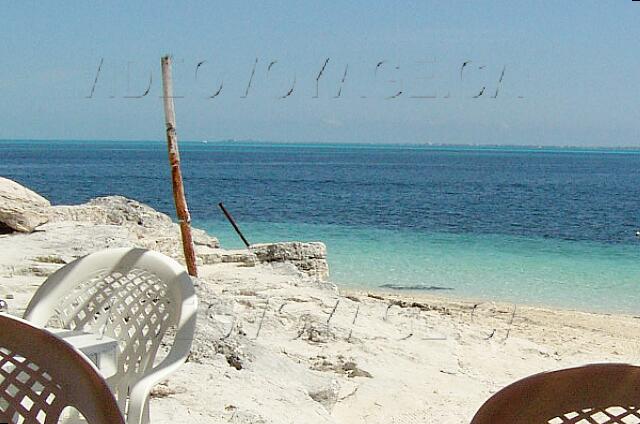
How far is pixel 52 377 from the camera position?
1.40 metres

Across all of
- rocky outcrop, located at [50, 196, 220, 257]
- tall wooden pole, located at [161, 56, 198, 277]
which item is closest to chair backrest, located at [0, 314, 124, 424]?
tall wooden pole, located at [161, 56, 198, 277]

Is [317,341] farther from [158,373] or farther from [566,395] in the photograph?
[566,395]

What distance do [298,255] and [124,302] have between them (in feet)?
21.3

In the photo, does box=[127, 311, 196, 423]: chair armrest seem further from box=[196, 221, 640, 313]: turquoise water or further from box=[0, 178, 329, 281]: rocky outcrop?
box=[196, 221, 640, 313]: turquoise water

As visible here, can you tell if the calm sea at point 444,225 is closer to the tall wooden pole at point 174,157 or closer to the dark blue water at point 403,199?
the dark blue water at point 403,199

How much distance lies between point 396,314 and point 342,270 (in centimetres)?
569

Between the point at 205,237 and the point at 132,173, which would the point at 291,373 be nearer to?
the point at 205,237

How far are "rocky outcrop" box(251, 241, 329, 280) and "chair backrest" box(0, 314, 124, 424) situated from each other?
763 cm

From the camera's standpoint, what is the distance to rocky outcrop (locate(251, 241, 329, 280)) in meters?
9.19

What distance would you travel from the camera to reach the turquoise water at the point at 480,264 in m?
12.0

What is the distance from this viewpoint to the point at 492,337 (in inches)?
286

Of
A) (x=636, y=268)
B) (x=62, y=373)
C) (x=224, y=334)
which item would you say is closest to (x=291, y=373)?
(x=224, y=334)

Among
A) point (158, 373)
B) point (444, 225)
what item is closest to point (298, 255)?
point (158, 373)

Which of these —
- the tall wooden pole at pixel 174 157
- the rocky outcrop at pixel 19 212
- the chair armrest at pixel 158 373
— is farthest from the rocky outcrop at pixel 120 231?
the chair armrest at pixel 158 373
